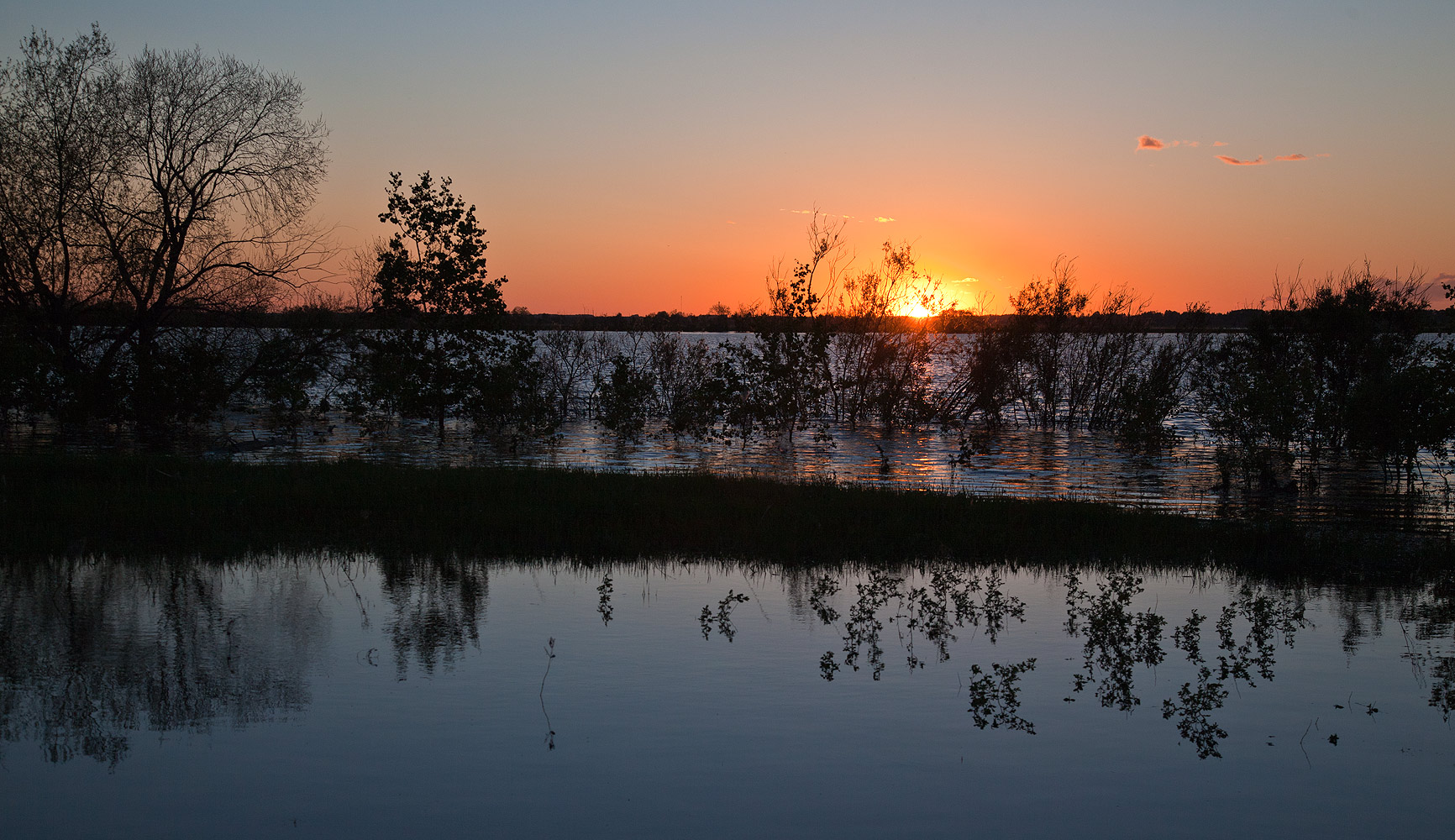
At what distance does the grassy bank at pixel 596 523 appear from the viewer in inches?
481

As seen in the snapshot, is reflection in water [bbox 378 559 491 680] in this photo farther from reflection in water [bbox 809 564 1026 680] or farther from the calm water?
the calm water

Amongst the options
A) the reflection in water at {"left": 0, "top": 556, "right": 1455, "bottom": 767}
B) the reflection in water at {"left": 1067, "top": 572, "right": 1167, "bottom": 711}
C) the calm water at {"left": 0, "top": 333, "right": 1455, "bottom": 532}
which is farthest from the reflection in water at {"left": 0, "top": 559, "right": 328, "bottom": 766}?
the calm water at {"left": 0, "top": 333, "right": 1455, "bottom": 532}

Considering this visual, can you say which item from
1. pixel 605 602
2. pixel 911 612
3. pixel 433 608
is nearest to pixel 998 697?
pixel 911 612

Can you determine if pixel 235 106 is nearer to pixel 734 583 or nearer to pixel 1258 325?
pixel 734 583

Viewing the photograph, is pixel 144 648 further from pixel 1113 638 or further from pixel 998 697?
pixel 1113 638

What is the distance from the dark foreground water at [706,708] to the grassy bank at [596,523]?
5.49 ft

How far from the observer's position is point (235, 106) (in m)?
25.6

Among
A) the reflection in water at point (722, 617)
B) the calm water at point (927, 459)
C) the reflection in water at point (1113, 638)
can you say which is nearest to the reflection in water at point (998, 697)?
the reflection in water at point (1113, 638)

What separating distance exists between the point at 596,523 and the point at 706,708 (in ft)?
23.0

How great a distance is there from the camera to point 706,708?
22.4ft

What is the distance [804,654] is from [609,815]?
3245mm

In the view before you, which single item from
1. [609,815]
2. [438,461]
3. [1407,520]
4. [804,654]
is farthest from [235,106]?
[1407,520]

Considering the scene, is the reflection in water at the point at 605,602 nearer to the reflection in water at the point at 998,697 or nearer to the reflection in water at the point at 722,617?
the reflection in water at the point at 722,617

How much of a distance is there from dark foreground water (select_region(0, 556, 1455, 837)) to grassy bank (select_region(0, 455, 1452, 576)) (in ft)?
5.49
